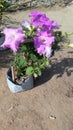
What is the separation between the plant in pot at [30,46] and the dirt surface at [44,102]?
0.15 metres

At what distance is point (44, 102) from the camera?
4.07 metres

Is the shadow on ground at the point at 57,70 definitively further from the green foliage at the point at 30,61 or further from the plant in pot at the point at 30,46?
the green foliage at the point at 30,61

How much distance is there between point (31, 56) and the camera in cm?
387

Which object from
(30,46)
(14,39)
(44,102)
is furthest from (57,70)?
(14,39)

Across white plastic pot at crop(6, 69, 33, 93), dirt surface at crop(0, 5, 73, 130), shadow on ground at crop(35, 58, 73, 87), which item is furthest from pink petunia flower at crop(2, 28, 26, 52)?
shadow on ground at crop(35, 58, 73, 87)

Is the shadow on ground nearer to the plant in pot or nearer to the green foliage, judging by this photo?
the plant in pot

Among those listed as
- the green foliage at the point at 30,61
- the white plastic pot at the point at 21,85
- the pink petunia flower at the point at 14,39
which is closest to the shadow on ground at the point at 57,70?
the white plastic pot at the point at 21,85

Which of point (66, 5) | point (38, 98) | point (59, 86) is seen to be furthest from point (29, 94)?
point (66, 5)

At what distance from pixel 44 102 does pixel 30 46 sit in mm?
735

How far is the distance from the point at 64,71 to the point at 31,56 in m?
0.82

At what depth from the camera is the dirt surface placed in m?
3.81

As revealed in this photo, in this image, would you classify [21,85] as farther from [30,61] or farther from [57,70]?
[57,70]

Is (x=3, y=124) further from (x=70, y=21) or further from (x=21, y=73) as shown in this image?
(x=70, y=21)

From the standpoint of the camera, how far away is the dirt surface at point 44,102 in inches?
150
